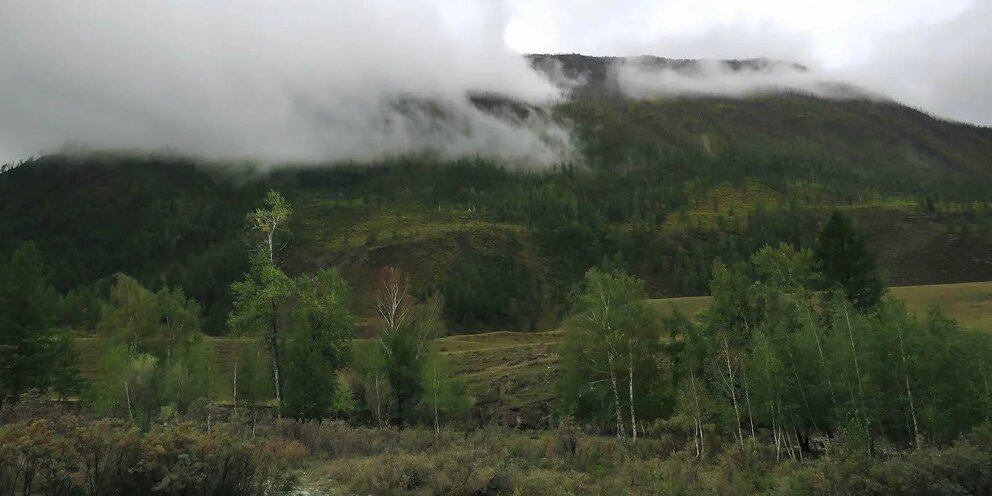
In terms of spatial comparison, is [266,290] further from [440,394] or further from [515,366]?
[515,366]

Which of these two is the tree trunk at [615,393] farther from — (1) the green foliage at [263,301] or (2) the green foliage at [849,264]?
(1) the green foliage at [263,301]

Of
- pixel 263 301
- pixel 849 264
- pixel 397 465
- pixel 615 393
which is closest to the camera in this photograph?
pixel 397 465

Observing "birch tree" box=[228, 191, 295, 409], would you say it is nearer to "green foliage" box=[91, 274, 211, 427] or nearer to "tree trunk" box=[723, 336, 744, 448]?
"green foliage" box=[91, 274, 211, 427]

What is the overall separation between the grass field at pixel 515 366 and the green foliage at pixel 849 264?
3.97m

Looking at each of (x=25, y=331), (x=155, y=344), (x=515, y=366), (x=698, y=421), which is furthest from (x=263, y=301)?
(x=515, y=366)

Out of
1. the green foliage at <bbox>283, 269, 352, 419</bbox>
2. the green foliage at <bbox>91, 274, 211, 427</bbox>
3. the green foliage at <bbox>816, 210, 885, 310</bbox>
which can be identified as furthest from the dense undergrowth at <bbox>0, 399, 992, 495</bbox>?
the green foliage at <bbox>816, 210, 885, 310</bbox>

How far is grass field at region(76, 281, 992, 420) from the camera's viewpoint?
47.0m

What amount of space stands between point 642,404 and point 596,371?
3.38 meters

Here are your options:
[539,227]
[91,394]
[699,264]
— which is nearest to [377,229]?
[539,227]

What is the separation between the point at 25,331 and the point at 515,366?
1452 inches

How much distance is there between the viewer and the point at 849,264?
140ft

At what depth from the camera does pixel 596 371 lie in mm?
37688

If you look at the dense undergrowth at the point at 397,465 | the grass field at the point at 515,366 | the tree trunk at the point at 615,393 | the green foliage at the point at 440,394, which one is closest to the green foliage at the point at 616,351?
the tree trunk at the point at 615,393

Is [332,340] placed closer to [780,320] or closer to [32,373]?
[32,373]
